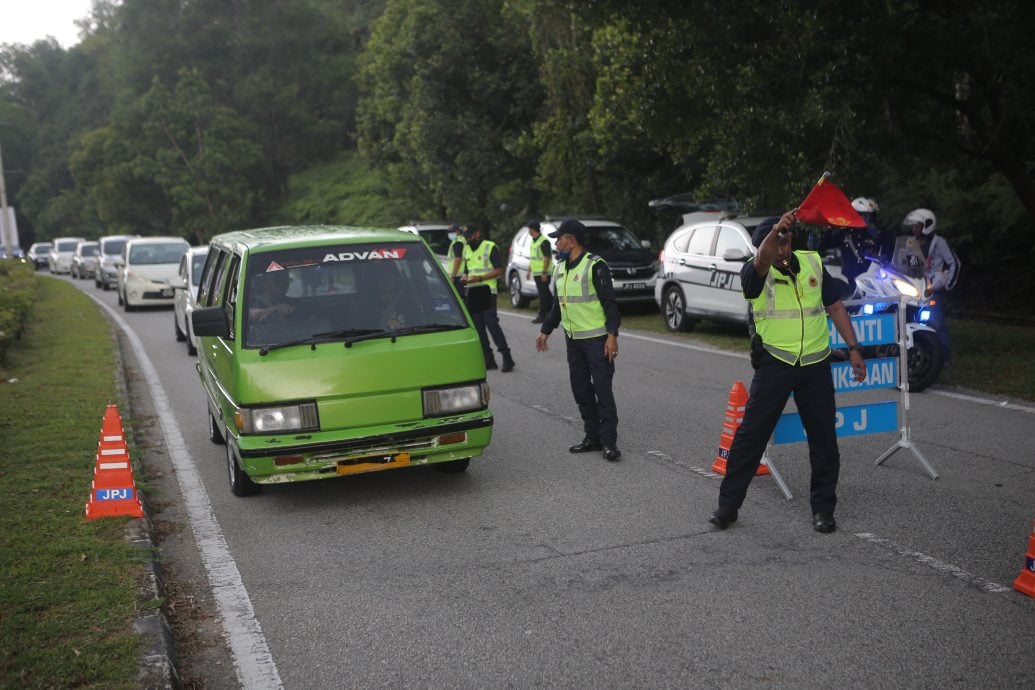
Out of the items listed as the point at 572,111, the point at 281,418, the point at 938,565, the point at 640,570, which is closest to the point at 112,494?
the point at 281,418

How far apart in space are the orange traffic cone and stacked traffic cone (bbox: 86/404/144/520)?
502 cm

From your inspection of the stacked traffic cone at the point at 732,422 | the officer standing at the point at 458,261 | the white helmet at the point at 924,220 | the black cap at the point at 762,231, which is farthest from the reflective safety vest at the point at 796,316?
the officer standing at the point at 458,261

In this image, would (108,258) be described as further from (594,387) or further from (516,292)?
(594,387)

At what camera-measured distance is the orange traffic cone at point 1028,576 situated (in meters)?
4.96

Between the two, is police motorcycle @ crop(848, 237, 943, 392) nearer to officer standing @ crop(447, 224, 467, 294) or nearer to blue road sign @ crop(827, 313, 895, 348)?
blue road sign @ crop(827, 313, 895, 348)

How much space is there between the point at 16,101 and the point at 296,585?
99.8 m

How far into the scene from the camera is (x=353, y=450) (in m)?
6.83

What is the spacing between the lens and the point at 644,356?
46.2ft

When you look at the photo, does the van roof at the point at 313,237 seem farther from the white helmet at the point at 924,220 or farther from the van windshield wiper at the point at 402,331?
the white helmet at the point at 924,220

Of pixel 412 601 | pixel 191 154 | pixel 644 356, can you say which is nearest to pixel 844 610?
pixel 412 601

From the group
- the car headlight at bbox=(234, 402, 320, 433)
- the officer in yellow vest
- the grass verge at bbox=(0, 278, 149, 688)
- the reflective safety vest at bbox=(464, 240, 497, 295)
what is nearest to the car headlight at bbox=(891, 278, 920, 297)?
the officer in yellow vest

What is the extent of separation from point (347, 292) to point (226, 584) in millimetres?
2581

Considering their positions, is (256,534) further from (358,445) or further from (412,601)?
(412,601)

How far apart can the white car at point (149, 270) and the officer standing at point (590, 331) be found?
17332mm
